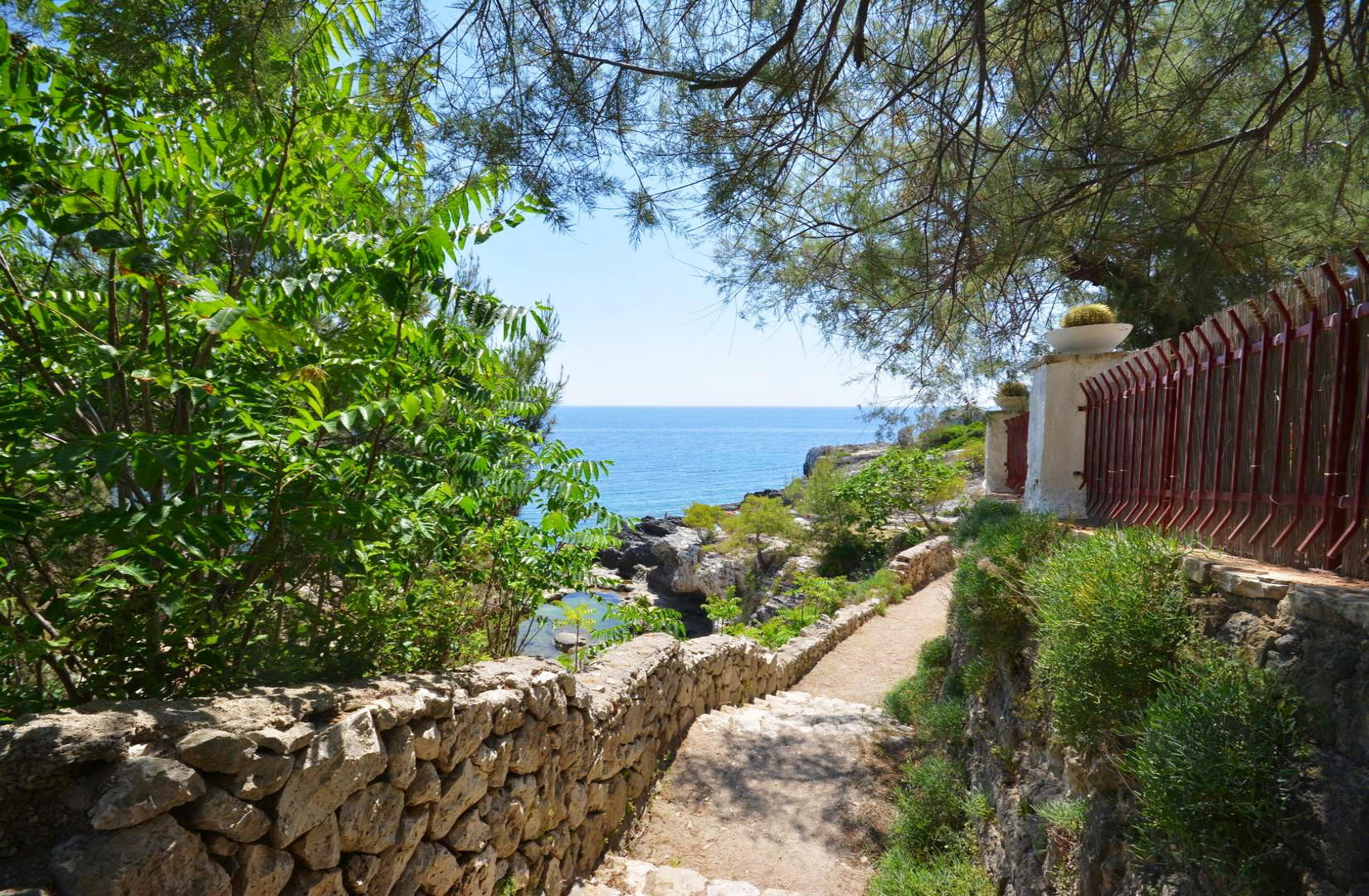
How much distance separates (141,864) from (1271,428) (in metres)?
4.11

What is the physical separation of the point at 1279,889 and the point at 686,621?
2291 cm

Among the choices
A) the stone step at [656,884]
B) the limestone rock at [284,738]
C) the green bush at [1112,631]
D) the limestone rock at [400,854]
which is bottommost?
the stone step at [656,884]

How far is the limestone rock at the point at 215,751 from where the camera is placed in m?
2.04

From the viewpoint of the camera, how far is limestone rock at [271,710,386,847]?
2.32 m

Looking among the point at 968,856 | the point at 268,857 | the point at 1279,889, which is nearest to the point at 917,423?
the point at 968,856

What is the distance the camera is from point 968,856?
4.61m

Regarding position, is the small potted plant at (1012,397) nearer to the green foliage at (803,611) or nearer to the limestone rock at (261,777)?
the green foliage at (803,611)

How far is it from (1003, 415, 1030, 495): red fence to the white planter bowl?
9.66 feet

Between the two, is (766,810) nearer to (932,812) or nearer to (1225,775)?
(932,812)

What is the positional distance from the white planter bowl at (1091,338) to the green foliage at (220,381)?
477cm

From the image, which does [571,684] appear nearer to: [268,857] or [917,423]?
[268,857]

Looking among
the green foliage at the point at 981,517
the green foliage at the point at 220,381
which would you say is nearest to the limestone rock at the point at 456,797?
the green foliage at the point at 220,381

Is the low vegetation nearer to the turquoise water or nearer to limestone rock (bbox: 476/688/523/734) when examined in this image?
limestone rock (bbox: 476/688/523/734)

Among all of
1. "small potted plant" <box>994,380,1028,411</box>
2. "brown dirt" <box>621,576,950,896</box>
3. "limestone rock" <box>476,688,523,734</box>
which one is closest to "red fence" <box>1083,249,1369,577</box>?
"brown dirt" <box>621,576,950,896</box>
